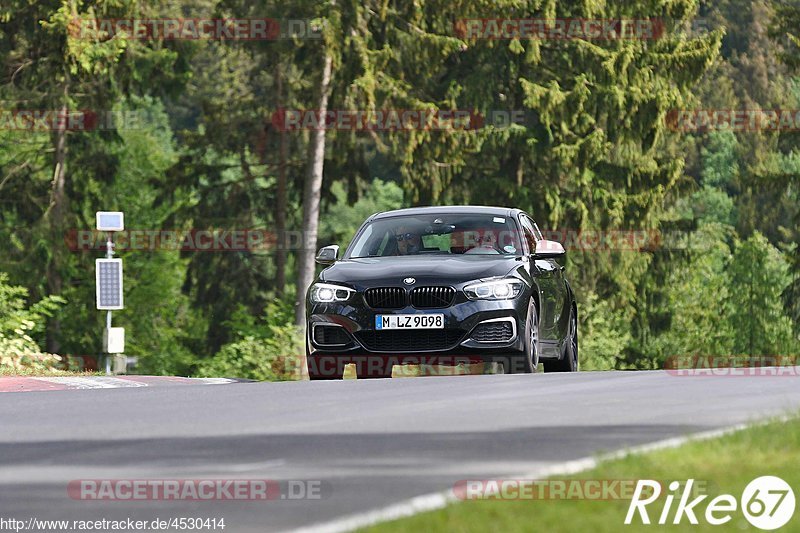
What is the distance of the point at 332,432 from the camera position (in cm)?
1145

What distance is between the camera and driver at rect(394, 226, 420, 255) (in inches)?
725

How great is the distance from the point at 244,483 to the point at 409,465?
3.29ft

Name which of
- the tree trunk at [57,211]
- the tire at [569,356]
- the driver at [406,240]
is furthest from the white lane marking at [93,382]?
the tree trunk at [57,211]

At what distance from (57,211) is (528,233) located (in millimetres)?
28270

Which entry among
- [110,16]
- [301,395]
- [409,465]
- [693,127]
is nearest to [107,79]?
[110,16]

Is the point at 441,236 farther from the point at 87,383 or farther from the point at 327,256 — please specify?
the point at 87,383

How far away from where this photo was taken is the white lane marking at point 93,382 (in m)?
17.9

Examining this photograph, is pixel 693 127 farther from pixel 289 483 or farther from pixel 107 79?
pixel 289 483

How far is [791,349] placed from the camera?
246ft

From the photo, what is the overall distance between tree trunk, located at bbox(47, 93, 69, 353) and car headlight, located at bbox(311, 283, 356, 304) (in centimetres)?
2834
